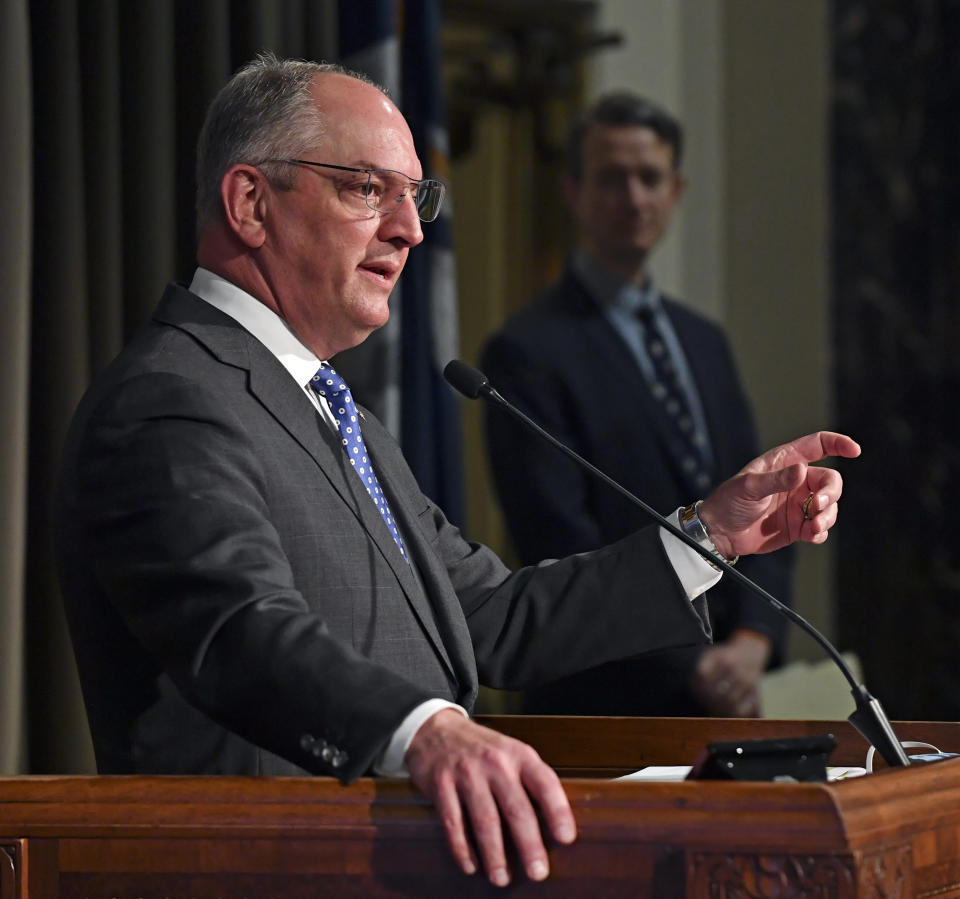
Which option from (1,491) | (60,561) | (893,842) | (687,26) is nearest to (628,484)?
(1,491)

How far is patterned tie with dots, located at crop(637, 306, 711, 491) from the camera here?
2.89 metres

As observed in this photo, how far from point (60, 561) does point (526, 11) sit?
10.7 ft

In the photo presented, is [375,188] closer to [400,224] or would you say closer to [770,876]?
[400,224]

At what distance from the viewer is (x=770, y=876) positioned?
1013 millimetres

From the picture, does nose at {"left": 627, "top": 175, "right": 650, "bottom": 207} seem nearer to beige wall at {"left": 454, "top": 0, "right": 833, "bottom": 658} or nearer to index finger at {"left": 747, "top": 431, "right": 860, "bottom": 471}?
beige wall at {"left": 454, "top": 0, "right": 833, "bottom": 658}

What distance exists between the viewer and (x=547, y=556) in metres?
2.70

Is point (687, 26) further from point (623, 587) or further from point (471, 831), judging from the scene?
point (471, 831)

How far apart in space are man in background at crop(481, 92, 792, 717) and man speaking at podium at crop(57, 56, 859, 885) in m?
1.00

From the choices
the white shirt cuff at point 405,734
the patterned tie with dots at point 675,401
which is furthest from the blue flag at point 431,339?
the white shirt cuff at point 405,734

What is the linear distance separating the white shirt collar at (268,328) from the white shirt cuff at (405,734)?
0.51 m

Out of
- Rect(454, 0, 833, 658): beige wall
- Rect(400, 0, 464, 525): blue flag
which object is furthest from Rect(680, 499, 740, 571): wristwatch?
Rect(454, 0, 833, 658): beige wall

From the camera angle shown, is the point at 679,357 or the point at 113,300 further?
the point at 679,357

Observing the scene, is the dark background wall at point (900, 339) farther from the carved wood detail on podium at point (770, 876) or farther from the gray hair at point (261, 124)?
the carved wood detail on podium at point (770, 876)

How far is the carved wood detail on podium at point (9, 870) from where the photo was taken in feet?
3.64
